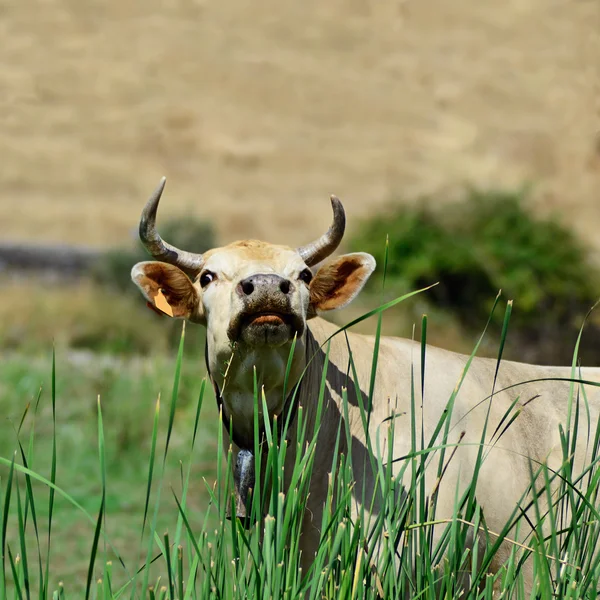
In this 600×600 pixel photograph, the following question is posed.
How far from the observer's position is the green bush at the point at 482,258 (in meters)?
17.1

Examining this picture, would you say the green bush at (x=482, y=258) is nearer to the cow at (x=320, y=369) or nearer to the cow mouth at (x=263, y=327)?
the cow at (x=320, y=369)

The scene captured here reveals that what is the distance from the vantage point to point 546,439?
4.89 m

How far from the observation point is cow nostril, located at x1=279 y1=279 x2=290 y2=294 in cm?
427

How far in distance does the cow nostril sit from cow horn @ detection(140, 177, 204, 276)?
634mm

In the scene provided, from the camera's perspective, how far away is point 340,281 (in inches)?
190

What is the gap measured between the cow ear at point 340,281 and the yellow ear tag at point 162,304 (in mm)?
600

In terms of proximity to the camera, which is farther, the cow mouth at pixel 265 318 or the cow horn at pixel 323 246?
the cow horn at pixel 323 246

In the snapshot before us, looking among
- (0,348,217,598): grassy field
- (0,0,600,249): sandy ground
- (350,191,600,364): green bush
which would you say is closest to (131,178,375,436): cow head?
(0,348,217,598): grassy field

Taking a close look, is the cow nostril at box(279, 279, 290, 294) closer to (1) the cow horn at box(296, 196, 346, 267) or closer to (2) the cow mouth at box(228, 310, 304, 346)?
(2) the cow mouth at box(228, 310, 304, 346)

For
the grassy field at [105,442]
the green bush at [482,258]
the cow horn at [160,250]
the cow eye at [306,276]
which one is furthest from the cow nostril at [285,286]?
the green bush at [482,258]

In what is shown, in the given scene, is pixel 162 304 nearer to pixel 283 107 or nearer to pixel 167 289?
pixel 167 289

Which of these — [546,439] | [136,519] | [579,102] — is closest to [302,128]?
[579,102]

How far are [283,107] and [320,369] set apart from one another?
4545 cm

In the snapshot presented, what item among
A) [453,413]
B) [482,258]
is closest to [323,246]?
[453,413]
